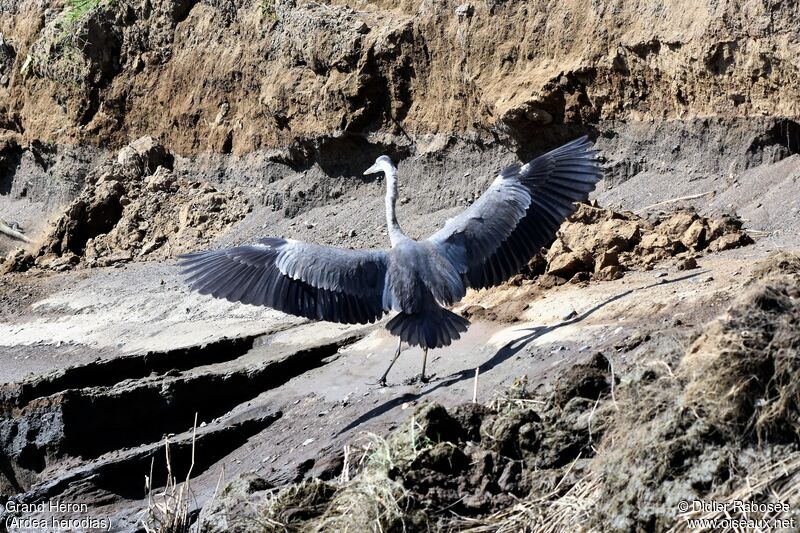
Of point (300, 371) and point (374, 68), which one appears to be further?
point (374, 68)

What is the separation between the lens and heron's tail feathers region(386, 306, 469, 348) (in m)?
8.22

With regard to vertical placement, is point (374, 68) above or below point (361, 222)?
above

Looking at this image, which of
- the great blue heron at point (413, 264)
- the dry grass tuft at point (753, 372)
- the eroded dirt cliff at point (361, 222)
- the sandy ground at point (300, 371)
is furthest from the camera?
the great blue heron at point (413, 264)

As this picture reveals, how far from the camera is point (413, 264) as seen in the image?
28.5 ft

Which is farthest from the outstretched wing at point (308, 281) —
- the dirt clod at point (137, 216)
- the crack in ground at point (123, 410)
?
the dirt clod at point (137, 216)

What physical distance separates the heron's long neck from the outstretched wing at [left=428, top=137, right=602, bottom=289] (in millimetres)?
316

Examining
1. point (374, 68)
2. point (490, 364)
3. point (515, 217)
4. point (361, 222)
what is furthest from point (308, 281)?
point (374, 68)

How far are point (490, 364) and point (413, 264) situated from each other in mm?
940

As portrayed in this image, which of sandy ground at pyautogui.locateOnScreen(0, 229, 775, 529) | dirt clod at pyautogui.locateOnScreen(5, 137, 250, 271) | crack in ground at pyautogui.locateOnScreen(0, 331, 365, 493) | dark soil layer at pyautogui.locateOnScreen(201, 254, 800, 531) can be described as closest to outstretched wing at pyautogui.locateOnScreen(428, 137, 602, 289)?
sandy ground at pyautogui.locateOnScreen(0, 229, 775, 529)

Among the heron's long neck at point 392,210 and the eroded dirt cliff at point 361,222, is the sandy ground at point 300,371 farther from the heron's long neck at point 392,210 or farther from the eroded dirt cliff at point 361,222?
the heron's long neck at point 392,210

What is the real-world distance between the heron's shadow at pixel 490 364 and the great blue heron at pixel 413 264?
0.30 m

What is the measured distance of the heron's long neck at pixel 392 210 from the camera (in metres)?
9.20

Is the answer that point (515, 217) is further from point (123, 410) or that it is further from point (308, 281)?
point (123, 410)

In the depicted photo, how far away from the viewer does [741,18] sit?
37.3 ft
